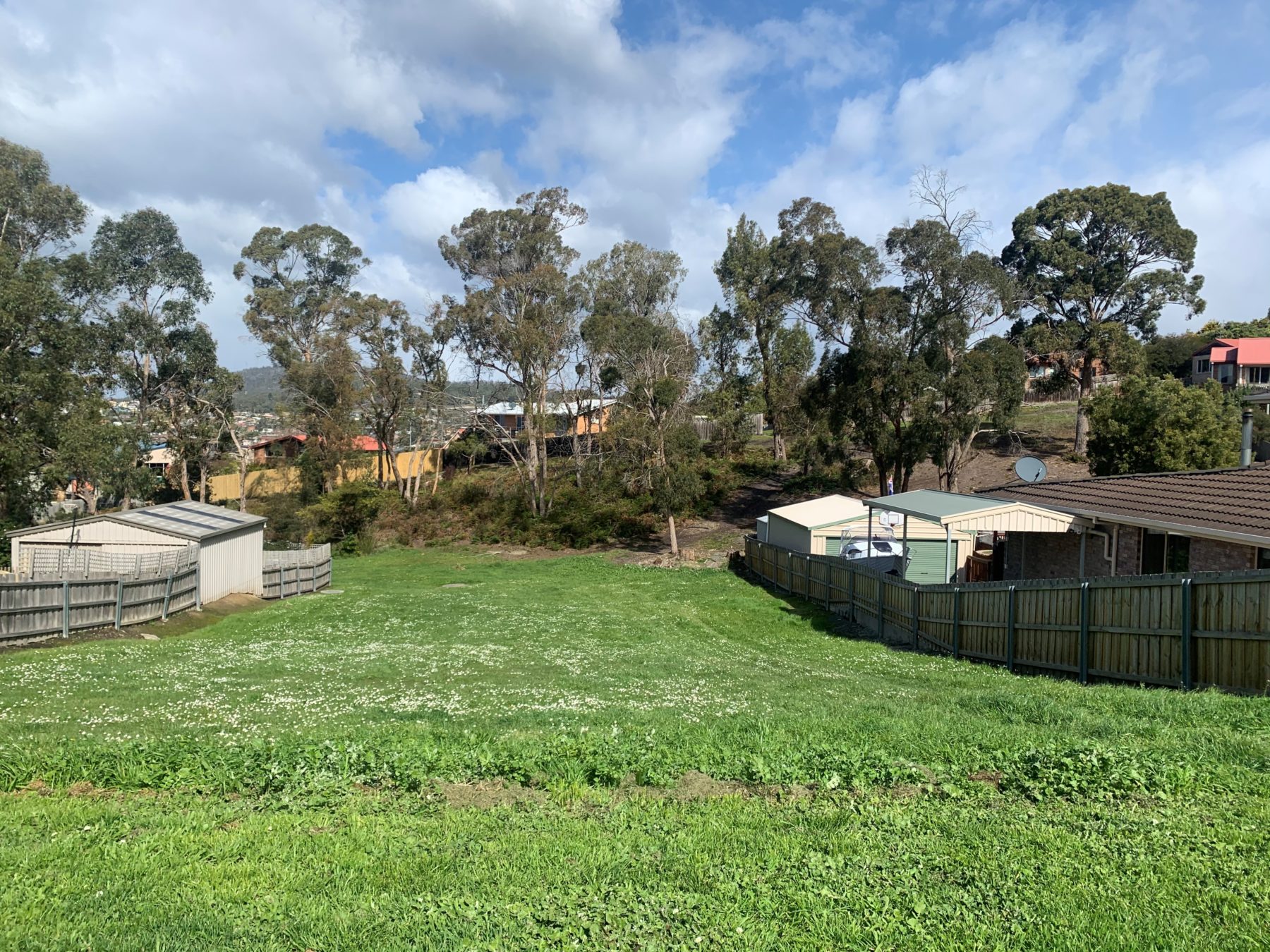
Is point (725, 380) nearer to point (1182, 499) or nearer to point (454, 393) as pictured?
point (454, 393)

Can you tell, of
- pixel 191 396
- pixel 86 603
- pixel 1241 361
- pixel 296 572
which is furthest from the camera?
pixel 1241 361

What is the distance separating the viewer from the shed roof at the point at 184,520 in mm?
22031

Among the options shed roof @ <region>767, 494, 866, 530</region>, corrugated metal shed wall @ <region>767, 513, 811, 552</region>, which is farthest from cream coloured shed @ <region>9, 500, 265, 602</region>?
shed roof @ <region>767, 494, 866, 530</region>

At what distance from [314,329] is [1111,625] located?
2272 inches

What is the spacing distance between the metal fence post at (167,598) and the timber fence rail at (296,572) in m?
6.56

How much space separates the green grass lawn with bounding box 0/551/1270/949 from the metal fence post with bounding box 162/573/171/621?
900 centimetres

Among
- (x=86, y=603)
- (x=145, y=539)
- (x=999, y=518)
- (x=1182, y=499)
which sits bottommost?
(x=86, y=603)

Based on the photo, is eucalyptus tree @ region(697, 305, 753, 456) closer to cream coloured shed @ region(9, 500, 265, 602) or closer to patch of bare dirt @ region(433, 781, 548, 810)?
cream coloured shed @ region(9, 500, 265, 602)

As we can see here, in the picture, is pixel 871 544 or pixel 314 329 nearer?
pixel 871 544

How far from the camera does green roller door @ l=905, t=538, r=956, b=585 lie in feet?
79.3

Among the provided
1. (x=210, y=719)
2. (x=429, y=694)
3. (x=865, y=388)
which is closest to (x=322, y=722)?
(x=210, y=719)

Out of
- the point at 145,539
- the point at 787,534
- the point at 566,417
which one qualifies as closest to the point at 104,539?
the point at 145,539

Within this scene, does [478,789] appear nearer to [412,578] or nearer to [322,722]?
[322,722]

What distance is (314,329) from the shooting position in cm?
5881
